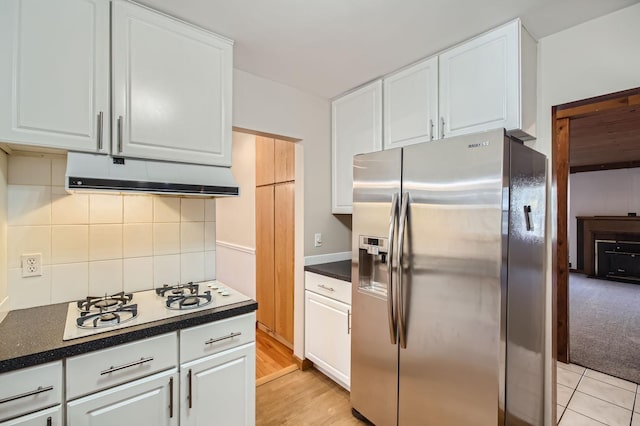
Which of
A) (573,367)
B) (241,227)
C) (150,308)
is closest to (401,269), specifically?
(150,308)

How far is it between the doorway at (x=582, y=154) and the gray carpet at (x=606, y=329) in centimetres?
23

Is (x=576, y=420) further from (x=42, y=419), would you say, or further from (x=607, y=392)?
(x=42, y=419)

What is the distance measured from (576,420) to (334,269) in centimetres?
194

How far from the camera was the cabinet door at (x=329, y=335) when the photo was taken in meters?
2.22

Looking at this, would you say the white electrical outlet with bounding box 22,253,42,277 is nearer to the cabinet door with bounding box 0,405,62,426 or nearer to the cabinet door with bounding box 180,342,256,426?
the cabinet door with bounding box 0,405,62,426

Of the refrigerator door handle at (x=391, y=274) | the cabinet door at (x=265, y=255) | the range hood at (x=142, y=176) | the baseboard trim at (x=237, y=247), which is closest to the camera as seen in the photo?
the range hood at (x=142, y=176)

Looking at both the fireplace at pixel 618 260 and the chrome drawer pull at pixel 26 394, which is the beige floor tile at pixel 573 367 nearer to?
the chrome drawer pull at pixel 26 394

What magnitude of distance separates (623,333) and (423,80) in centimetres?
386

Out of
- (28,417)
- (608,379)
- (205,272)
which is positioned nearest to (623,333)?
(608,379)

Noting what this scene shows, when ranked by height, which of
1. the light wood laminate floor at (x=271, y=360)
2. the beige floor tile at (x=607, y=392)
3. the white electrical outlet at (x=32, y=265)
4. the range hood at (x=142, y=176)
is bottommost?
the beige floor tile at (x=607, y=392)

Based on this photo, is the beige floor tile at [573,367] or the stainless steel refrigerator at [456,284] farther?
the beige floor tile at [573,367]

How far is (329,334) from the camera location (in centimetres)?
237

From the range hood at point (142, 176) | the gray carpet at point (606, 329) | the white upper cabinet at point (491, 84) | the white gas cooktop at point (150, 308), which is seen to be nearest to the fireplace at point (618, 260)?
the gray carpet at point (606, 329)

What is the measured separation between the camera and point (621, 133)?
3.69 metres
